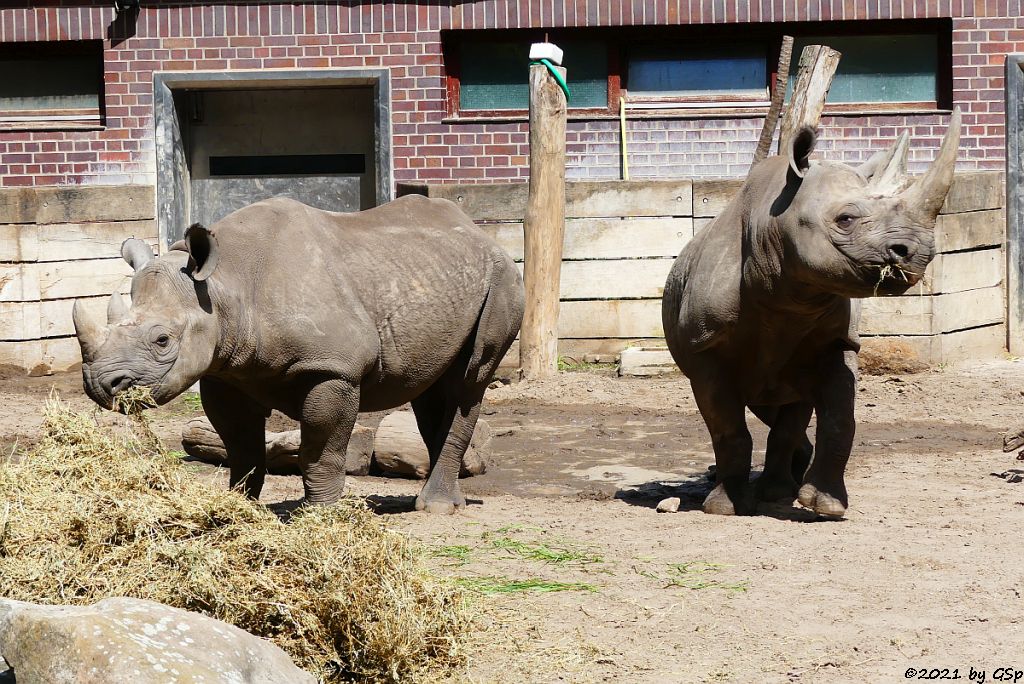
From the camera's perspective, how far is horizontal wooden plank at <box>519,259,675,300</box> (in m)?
12.3

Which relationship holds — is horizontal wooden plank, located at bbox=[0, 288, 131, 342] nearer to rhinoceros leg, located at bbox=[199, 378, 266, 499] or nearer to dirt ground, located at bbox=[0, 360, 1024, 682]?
dirt ground, located at bbox=[0, 360, 1024, 682]

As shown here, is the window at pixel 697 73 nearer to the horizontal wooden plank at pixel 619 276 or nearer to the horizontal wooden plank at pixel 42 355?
the horizontal wooden plank at pixel 619 276

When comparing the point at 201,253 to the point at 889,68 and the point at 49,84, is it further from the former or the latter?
the point at 889,68

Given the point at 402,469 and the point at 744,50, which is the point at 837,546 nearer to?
the point at 402,469

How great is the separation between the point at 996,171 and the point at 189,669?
1011cm

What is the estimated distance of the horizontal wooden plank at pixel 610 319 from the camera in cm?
1238

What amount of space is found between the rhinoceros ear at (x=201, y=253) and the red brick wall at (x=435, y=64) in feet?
24.2

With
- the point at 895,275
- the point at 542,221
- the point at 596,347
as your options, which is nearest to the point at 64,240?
the point at 542,221

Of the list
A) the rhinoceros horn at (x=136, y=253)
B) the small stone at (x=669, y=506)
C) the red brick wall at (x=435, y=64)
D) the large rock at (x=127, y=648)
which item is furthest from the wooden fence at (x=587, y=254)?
the large rock at (x=127, y=648)

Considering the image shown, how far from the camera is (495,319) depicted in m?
7.58

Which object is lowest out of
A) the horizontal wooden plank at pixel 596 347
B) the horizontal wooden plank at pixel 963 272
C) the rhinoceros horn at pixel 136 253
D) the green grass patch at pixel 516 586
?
the green grass patch at pixel 516 586

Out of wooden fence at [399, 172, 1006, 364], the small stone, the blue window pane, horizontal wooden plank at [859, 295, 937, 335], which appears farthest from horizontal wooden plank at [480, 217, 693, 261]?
the small stone

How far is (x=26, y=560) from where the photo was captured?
4.90 meters

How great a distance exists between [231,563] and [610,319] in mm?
7755
